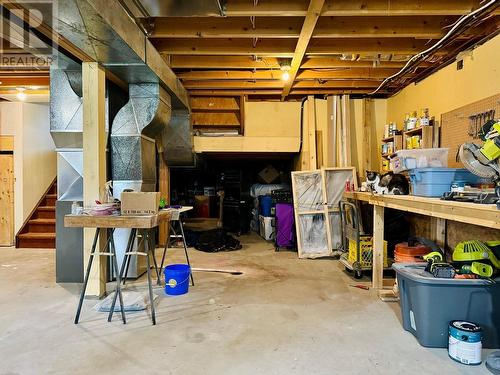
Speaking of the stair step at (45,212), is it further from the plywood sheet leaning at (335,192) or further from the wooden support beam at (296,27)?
the plywood sheet leaning at (335,192)

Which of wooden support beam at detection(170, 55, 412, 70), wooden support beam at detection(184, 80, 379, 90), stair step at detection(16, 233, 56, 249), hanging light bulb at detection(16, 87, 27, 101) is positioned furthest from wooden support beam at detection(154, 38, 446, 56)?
stair step at detection(16, 233, 56, 249)

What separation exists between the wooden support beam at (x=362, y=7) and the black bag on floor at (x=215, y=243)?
3576 mm

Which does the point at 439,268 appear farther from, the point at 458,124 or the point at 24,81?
the point at 24,81

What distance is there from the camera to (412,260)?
312 cm

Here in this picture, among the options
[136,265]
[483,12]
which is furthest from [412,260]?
[136,265]

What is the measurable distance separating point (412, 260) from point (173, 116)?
3967 mm

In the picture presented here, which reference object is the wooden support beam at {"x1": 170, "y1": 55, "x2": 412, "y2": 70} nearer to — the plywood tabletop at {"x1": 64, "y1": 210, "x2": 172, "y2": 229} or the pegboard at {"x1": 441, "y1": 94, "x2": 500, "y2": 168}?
the pegboard at {"x1": 441, "y1": 94, "x2": 500, "y2": 168}

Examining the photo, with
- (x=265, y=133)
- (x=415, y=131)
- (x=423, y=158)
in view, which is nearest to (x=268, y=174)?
(x=265, y=133)

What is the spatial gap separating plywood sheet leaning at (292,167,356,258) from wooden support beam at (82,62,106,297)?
2812mm

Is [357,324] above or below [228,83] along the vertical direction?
below

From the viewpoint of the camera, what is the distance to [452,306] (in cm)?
223

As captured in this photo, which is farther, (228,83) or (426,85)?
(228,83)

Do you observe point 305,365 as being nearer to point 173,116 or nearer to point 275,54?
point 275,54

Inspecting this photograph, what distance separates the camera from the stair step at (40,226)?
5.86 m
